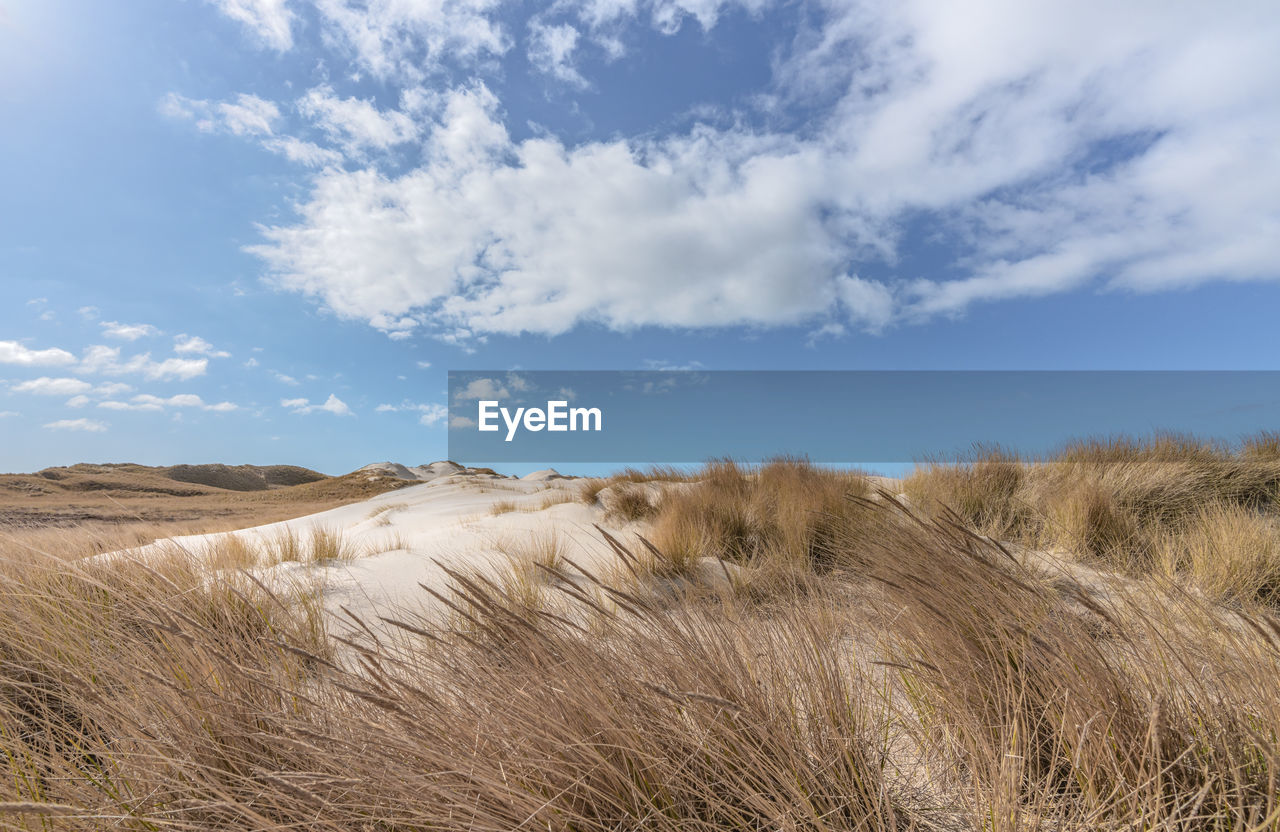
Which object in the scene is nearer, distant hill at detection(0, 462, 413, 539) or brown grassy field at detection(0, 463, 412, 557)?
brown grassy field at detection(0, 463, 412, 557)

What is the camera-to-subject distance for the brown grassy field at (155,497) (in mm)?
12906

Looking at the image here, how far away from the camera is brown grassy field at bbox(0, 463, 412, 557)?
1291 cm

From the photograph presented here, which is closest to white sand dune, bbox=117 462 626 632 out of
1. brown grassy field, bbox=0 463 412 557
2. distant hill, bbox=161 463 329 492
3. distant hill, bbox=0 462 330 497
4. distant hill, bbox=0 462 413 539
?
brown grassy field, bbox=0 463 412 557

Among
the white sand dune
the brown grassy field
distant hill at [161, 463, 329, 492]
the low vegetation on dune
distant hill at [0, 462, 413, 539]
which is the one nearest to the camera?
the low vegetation on dune

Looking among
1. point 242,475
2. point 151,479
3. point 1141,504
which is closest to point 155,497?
point 151,479

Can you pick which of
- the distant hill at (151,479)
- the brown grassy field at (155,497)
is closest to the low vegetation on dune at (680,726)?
the brown grassy field at (155,497)

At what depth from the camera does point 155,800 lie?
135cm

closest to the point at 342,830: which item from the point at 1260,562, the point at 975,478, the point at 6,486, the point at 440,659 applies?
the point at 440,659

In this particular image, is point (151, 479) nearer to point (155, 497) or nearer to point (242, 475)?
point (155, 497)

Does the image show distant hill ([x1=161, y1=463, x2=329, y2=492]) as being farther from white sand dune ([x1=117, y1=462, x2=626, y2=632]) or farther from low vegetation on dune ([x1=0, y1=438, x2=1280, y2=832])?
low vegetation on dune ([x1=0, y1=438, x2=1280, y2=832])

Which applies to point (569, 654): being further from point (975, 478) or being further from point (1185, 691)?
point (975, 478)

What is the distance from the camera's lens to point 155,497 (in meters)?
20.2

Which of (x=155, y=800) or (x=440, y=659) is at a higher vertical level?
(x=440, y=659)

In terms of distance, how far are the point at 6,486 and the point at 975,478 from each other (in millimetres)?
29052
